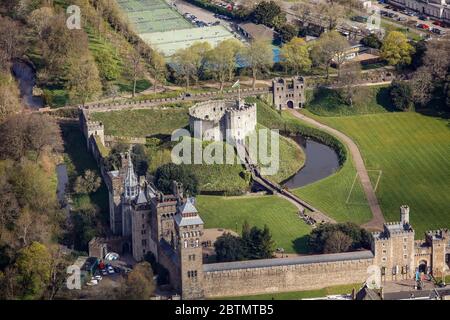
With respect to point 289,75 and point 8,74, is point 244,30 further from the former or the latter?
point 8,74

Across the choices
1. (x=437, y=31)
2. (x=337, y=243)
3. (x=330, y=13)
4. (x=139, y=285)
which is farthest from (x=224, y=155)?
(x=437, y=31)

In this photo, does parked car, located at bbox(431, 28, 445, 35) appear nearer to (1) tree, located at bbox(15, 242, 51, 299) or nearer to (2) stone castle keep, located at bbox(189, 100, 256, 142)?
(2) stone castle keep, located at bbox(189, 100, 256, 142)

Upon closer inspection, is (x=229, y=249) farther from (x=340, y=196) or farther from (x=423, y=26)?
(x=423, y=26)

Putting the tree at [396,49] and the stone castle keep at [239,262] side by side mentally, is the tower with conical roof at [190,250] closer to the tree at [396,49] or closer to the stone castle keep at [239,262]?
the stone castle keep at [239,262]

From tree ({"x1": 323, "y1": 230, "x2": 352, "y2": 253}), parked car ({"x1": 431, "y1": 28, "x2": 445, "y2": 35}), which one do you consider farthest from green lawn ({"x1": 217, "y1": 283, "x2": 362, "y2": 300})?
parked car ({"x1": 431, "y1": 28, "x2": 445, "y2": 35})

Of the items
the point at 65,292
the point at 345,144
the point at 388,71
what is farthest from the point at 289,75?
the point at 65,292

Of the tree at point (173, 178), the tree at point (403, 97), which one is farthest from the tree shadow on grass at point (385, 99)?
the tree at point (173, 178)
